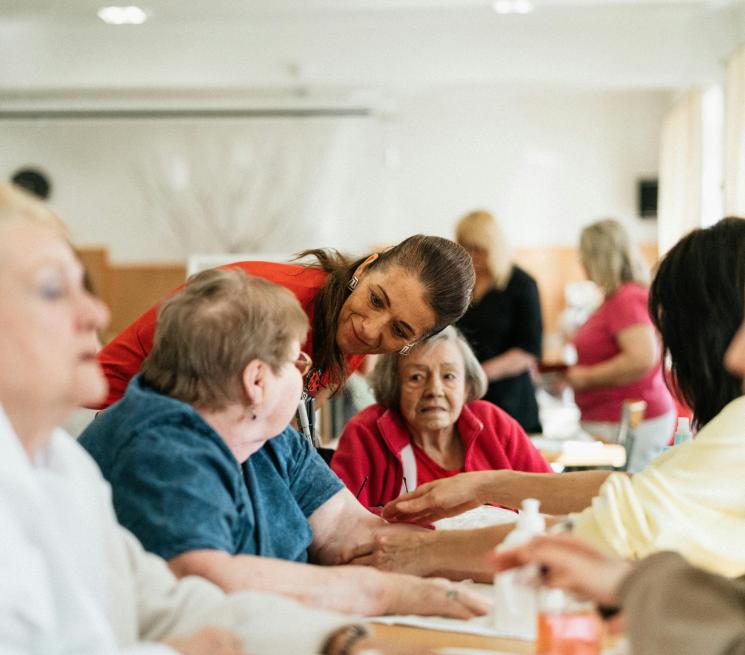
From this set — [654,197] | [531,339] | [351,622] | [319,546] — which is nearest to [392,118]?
[654,197]

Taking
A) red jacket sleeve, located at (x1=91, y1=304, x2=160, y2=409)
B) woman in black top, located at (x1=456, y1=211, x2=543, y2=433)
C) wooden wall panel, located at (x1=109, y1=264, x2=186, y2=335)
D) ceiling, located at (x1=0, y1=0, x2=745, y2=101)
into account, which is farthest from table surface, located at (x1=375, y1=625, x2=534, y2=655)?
wooden wall panel, located at (x1=109, y1=264, x2=186, y2=335)

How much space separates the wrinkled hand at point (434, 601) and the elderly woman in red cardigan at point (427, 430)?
3.42 feet

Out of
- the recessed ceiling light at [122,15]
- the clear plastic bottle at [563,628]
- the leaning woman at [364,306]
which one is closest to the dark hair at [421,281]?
the leaning woman at [364,306]

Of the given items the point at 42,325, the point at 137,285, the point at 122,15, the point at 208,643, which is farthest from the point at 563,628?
the point at 137,285

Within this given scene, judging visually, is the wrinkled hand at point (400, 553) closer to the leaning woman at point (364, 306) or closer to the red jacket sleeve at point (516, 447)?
the leaning woman at point (364, 306)

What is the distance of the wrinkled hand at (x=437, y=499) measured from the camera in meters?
2.00

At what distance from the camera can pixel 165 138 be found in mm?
8133

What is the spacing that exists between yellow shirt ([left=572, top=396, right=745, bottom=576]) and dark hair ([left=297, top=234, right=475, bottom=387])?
2.65ft

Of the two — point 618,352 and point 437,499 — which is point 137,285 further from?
point 437,499

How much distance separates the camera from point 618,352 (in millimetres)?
→ 4457

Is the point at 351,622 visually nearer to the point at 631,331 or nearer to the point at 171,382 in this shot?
the point at 171,382

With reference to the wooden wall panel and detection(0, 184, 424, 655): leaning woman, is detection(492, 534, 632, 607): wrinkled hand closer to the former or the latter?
detection(0, 184, 424, 655): leaning woman

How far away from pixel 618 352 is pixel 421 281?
8.01 ft

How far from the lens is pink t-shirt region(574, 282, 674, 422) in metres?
4.38
